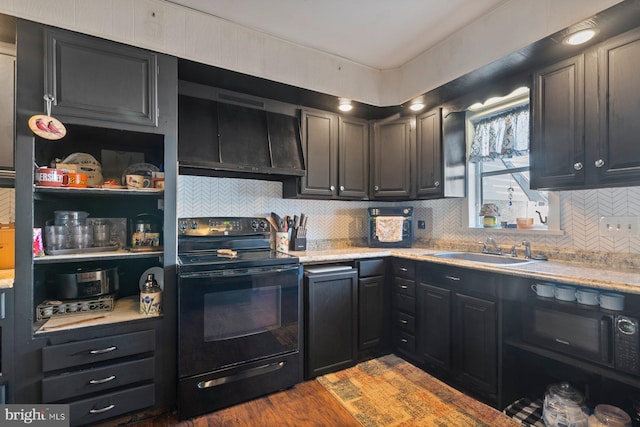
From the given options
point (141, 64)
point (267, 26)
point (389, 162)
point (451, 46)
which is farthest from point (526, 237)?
point (141, 64)

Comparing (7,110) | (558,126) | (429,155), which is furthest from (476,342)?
(7,110)

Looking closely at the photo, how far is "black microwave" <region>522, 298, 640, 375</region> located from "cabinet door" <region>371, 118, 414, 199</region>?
1.45 metres

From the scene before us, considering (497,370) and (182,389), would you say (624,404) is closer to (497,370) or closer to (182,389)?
(497,370)

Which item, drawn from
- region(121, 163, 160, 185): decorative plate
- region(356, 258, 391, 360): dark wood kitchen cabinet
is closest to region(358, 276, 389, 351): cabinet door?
region(356, 258, 391, 360): dark wood kitchen cabinet

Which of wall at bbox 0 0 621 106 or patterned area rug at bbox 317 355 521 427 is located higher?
wall at bbox 0 0 621 106

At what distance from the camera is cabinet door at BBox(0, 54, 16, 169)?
167 cm

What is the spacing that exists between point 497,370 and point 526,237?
108 cm

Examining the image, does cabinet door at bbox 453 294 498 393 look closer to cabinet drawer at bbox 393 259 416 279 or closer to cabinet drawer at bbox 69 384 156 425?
cabinet drawer at bbox 393 259 416 279

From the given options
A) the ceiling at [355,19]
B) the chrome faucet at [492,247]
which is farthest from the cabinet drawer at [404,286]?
the ceiling at [355,19]

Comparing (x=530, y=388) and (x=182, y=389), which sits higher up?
(x=182, y=389)

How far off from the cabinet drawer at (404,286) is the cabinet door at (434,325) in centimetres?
7

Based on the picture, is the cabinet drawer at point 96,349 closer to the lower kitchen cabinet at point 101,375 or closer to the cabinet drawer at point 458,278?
the lower kitchen cabinet at point 101,375

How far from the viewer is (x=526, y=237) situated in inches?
92.1

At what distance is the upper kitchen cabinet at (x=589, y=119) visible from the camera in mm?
1574
